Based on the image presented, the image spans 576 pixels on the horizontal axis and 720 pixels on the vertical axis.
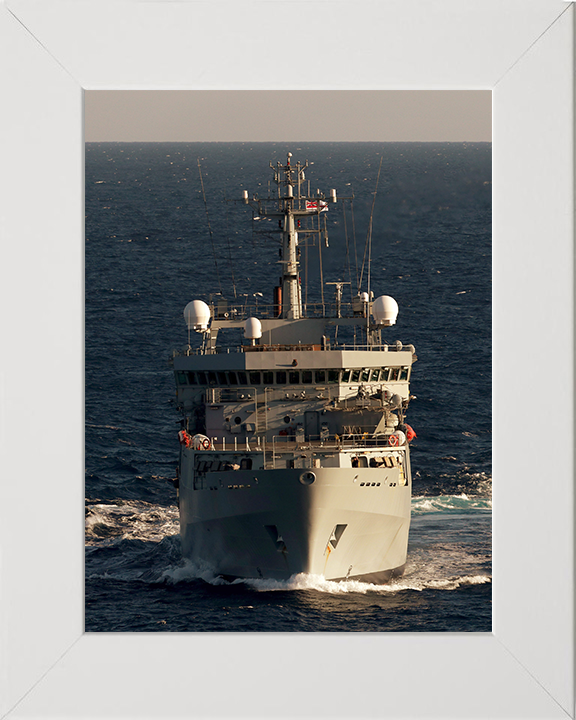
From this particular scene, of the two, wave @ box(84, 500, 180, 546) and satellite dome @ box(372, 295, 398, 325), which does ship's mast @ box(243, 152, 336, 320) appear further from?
wave @ box(84, 500, 180, 546)

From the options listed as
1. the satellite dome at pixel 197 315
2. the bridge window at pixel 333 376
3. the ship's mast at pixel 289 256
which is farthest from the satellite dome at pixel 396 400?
the satellite dome at pixel 197 315

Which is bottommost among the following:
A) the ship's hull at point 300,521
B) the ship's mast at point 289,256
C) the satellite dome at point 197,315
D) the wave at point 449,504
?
the wave at point 449,504

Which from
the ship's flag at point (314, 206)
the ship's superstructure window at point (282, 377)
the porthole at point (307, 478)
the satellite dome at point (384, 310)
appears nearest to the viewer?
the porthole at point (307, 478)

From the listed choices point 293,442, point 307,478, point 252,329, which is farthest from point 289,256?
point 307,478

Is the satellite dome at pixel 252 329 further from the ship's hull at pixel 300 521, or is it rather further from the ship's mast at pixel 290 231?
A: the ship's hull at pixel 300 521

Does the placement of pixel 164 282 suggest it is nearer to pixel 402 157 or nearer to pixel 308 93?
pixel 402 157
